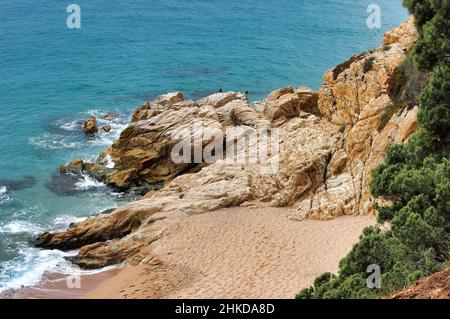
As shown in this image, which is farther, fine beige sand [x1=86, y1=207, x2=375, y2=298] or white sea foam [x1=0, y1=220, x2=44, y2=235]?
white sea foam [x1=0, y1=220, x2=44, y2=235]

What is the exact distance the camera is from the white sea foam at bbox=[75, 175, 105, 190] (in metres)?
35.2

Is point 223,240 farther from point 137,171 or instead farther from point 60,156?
point 60,156

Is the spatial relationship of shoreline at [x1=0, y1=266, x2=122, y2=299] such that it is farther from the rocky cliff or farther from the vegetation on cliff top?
the vegetation on cliff top

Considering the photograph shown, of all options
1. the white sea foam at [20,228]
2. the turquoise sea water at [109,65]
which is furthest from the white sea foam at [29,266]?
the white sea foam at [20,228]

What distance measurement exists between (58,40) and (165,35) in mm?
13817

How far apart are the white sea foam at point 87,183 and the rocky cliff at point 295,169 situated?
4.92 ft

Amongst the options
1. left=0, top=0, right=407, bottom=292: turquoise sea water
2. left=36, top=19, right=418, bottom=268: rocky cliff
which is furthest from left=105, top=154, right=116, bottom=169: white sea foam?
A: left=36, top=19, right=418, bottom=268: rocky cliff

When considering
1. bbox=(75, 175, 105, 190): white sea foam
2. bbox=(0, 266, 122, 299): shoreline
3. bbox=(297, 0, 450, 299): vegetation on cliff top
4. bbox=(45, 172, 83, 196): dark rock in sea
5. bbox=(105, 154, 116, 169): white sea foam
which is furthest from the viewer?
bbox=(105, 154, 116, 169): white sea foam

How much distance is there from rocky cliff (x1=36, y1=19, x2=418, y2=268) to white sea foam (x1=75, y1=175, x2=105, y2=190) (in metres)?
1.50

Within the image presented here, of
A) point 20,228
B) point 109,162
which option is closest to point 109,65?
point 109,162

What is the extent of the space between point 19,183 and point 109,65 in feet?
89.7

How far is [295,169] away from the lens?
27109 millimetres

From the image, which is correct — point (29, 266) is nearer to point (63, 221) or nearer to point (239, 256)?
point (63, 221)

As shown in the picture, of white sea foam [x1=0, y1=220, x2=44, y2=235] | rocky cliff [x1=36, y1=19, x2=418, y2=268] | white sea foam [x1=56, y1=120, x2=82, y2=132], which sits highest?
rocky cliff [x1=36, y1=19, x2=418, y2=268]
